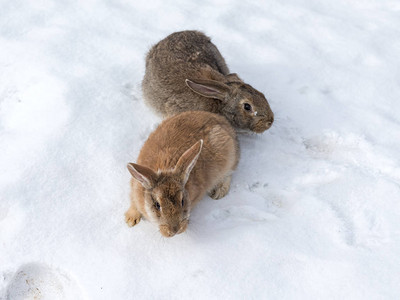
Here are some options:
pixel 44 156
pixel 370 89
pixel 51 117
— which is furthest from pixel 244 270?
pixel 370 89

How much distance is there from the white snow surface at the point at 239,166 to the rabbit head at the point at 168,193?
0.36m

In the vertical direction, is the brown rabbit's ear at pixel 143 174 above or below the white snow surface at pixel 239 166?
above

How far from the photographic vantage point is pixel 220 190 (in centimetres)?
395

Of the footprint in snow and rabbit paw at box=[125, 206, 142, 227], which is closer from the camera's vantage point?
the footprint in snow

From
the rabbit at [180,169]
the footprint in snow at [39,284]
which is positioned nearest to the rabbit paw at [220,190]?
the rabbit at [180,169]

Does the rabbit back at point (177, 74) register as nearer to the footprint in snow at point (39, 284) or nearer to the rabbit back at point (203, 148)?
the rabbit back at point (203, 148)

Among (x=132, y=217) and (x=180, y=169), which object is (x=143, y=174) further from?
(x=132, y=217)

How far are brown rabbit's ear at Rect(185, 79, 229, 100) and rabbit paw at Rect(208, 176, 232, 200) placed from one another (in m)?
1.03

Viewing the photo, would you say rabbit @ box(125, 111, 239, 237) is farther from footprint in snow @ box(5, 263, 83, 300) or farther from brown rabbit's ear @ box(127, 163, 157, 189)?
footprint in snow @ box(5, 263, 83, 300)

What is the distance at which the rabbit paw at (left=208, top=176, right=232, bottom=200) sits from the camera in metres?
3.93

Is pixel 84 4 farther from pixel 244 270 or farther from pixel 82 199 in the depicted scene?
pixel 244 270

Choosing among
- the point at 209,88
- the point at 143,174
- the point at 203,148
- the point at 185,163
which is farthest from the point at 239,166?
the point at 143,174

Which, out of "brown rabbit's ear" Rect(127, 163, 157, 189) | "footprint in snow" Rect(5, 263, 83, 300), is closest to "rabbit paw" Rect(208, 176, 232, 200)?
"brown rabbit's ear" Rect(127, 163, 157, 189)

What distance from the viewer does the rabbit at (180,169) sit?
10.3 ft
